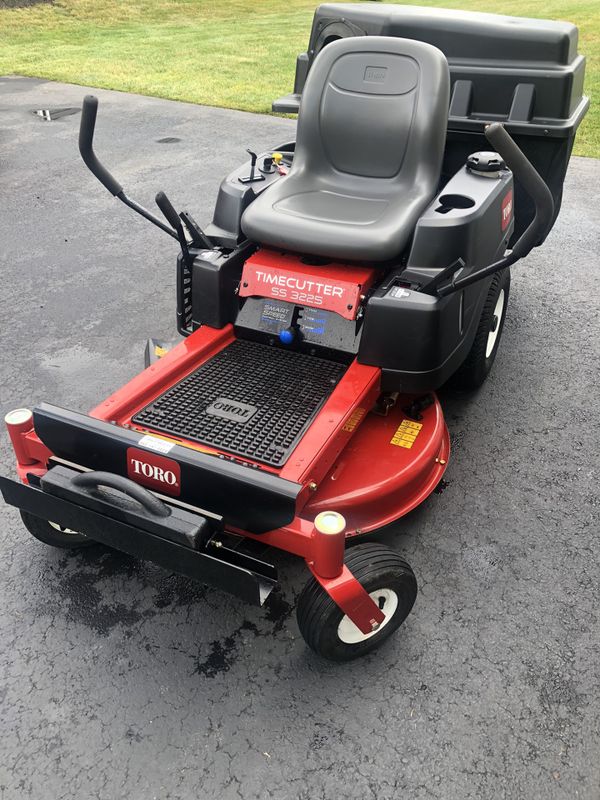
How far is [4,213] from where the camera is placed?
16.8 ft

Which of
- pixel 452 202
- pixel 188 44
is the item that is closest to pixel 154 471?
pixel 452 202

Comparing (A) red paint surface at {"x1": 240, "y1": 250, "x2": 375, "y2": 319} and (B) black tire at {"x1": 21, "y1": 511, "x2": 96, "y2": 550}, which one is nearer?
(B) black tire at {"x1": 21, "y1": 511, "x2": 96, "y2": 550}

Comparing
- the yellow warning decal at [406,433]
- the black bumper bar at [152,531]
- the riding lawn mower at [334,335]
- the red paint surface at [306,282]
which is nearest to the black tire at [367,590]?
the riding lawn mower at [334,335]

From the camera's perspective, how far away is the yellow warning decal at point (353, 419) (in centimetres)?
218

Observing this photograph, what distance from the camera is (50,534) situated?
222 centimetres

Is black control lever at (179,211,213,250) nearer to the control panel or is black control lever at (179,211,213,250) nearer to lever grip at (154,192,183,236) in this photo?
lever grip at (154,192,183,236)

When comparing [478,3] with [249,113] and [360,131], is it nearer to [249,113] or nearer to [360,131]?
[249,113]

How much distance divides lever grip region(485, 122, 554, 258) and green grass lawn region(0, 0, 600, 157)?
5091 mm

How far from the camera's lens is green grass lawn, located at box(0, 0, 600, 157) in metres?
8.66

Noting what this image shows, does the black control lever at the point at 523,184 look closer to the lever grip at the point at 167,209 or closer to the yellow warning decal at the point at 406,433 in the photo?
the yellow warning decal at the point at 406,433

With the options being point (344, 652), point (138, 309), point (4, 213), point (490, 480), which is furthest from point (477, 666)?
point (4, 213)

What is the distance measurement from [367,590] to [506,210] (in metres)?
1.82

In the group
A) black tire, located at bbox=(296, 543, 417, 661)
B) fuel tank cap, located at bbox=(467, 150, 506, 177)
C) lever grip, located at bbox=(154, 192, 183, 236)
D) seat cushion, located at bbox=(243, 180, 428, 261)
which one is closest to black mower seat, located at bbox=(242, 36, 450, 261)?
seat cushion, located at bbox=(243, 180, 428, 261)

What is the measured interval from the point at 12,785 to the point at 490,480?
1853mm
